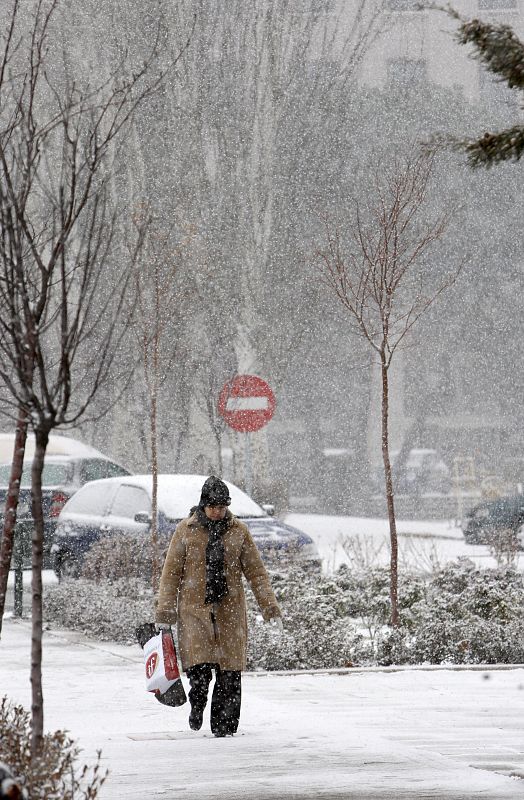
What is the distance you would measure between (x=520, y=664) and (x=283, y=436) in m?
41.5

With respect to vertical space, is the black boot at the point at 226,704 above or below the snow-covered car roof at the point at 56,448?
below

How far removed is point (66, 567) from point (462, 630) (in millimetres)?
6864

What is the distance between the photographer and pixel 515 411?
48.8m

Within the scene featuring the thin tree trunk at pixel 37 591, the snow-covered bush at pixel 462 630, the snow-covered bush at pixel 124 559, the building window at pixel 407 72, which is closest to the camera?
the thin tree trunk at pixel 37 591

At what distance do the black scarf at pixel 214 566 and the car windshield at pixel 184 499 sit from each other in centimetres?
823

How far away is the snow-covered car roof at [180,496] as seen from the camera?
17.7 metres

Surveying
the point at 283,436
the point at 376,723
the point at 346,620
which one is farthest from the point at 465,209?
the point at 376,723

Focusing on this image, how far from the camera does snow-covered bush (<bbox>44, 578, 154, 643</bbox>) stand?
573 inches

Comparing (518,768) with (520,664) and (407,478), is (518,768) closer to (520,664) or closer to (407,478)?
(520,664)

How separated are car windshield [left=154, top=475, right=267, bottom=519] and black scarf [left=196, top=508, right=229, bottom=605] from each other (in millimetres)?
8233

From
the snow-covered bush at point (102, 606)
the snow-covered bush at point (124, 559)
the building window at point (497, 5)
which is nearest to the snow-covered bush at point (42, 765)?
the snow-covered bush at point (102, 606)

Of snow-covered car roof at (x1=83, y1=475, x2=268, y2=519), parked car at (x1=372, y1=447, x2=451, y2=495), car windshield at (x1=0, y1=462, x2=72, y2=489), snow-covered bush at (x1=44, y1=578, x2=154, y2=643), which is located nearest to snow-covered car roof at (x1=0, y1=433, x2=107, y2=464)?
car windshield at (x1=0, y1=462, x2=72, y2=489)

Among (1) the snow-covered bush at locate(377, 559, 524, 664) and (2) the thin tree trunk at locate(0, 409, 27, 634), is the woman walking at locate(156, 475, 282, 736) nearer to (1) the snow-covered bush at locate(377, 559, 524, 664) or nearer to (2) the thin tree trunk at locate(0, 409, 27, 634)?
(2) the thin tree trunk at locate(0, 409, 27, 634)

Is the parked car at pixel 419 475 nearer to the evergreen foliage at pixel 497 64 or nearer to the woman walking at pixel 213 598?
the woman walking at pixel 213 598
